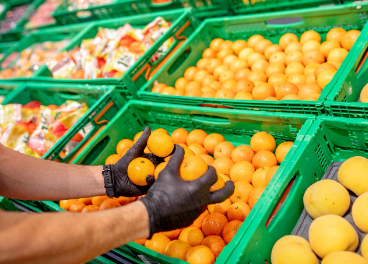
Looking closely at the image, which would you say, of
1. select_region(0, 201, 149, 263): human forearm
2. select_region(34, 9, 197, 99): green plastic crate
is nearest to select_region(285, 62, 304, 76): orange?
select_region(34, 9, 197, 99): green plastic crate

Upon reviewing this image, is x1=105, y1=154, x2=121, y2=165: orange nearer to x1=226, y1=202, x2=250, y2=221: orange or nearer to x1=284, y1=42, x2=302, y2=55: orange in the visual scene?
x1=226, y1=202, x2=250, y2=221: orange

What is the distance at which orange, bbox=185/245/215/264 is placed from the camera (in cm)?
175

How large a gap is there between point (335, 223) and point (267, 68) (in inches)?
70.3

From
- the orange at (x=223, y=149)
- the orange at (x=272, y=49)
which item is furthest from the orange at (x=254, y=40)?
the orange at (x=223, y=149)

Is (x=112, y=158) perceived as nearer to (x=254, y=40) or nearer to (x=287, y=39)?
(x=254, y=40)

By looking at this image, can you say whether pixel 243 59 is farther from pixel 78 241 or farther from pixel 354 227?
pixel 78 241

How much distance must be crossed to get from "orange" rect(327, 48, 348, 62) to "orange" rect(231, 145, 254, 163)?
1069 mm

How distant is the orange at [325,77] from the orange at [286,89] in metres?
0.18

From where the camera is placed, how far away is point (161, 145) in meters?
1.99

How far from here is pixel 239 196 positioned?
2123 millimetres

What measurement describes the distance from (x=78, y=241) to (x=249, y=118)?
1.54 metres

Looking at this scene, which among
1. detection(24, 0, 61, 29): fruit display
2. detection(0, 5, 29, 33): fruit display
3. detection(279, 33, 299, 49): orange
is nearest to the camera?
detection(279, 33, 299, 49): orange

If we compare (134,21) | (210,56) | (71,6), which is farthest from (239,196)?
(71,6)

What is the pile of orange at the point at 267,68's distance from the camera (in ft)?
8.36
